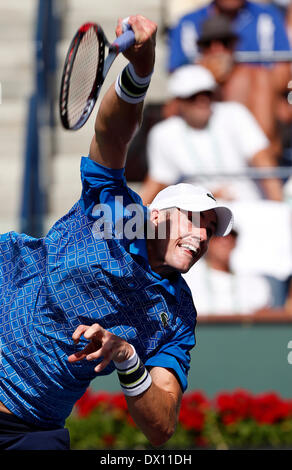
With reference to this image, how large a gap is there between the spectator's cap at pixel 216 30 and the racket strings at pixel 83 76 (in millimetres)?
3758

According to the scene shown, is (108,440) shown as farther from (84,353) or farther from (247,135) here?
(84,353)

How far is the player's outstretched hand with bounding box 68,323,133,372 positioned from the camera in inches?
102

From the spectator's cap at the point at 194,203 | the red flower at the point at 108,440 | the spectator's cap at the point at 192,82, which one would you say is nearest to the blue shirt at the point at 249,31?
the spectator's cap at the point at 192,82

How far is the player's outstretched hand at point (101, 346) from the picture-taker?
8.50ft

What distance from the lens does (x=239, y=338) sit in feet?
19.9

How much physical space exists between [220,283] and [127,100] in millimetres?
3555

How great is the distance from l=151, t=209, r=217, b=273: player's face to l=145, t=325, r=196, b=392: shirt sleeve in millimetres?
262

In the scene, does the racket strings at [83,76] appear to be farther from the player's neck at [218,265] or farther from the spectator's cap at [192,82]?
the spectator's cap at [192,82]

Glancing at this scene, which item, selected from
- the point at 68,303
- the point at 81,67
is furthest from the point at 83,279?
the point at 81,67

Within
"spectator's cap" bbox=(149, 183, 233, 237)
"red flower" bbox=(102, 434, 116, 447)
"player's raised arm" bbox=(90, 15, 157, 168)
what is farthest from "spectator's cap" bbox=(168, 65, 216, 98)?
"player's raised arm" bbox=(90, 15, 157, 168)

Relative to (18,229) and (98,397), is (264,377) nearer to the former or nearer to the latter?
(98,397)

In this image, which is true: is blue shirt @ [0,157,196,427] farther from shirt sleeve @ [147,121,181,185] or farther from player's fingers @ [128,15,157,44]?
shirt sleeve @ [147,121,181,185]

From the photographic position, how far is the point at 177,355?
10.0 ft
